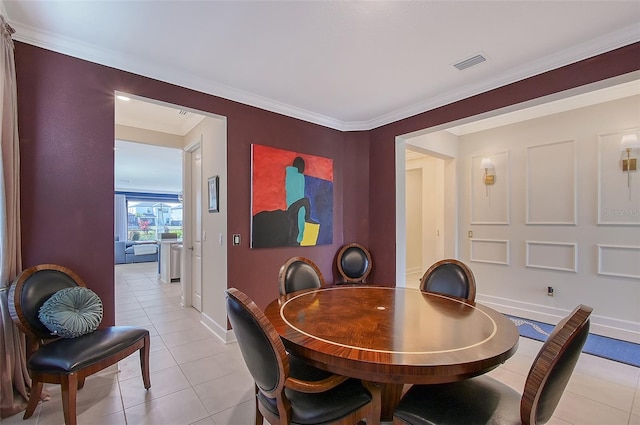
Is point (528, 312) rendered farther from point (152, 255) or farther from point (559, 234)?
point (152, 255)

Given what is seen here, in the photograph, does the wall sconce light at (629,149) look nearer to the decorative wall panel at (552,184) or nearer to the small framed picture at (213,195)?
the decorative wall panel at (552,184)

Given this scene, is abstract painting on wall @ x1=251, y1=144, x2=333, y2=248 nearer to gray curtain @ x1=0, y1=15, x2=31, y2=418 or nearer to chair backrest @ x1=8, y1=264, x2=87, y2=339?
chair backrest @ x1=8, y1=264, x2=87, y2=339

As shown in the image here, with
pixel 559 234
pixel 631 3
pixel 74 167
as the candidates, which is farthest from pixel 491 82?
pixel 74 167

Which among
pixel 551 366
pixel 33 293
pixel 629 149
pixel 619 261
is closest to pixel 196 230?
pixel 33 293

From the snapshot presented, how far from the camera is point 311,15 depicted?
188 cm

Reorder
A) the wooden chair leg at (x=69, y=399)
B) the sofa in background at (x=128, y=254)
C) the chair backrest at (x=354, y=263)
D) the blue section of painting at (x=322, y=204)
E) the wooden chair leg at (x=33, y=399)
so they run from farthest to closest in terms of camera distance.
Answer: the sofa in background at (x=128, y=254) < the chair backrest at (x=354, y=263) < the blue section of painting at (x=322, y=204) < the wooden chair leg at (x=33, y=399) < the wooden chair leg at (x=69, y=399)

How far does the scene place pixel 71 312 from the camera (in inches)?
75.0

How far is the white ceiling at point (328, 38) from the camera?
6.05 feet

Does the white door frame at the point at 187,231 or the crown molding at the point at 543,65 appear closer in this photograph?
the crown molding at the point at 543,65

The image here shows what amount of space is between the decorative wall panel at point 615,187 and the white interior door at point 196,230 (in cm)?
483

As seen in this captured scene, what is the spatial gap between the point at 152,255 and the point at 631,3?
438 inches

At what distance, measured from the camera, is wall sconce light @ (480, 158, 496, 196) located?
13.7 ft

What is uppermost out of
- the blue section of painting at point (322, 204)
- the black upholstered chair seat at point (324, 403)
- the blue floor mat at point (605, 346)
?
the blue section of painting at point (322, 204)

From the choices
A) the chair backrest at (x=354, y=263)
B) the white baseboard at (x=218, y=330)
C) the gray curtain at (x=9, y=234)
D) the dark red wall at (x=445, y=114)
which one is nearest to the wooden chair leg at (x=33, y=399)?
the gray curtain at (x=9, y=234)
